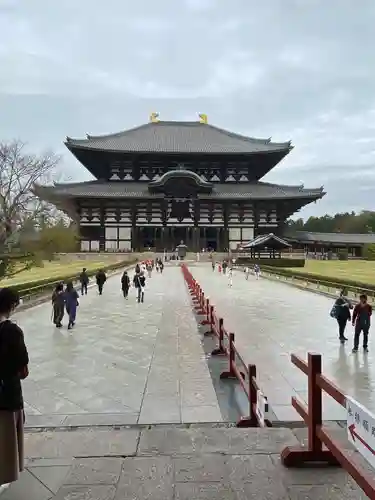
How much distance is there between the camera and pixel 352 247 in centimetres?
6744

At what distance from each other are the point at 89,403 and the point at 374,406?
4.17m

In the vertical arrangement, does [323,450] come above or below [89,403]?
above

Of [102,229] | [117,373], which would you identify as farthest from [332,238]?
[117,373]

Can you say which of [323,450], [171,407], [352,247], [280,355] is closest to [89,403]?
[171,407]

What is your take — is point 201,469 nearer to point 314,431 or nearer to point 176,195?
point 314,431

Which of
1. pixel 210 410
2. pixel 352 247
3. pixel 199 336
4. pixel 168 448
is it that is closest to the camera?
pixel 168 448

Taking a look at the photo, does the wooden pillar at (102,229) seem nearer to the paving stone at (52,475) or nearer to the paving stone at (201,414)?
the paving stone at (201,414)

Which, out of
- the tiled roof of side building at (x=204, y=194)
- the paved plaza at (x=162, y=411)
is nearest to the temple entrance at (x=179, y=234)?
the tiled roof of side building at (x=204, y=194)

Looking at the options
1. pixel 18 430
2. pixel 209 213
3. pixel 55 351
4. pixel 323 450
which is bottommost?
pixel 55 351

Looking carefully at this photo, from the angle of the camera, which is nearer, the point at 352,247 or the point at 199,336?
the point at 199,336

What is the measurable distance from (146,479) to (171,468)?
300 mm

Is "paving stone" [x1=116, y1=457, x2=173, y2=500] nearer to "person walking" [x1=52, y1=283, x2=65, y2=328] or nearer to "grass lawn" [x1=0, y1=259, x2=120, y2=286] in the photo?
"person walking" [x1=52, y1=283, x2=65, y2=328]

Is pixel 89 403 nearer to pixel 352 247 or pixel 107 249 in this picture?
pixel 107 249

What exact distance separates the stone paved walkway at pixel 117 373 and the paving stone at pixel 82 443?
2.63 feet
